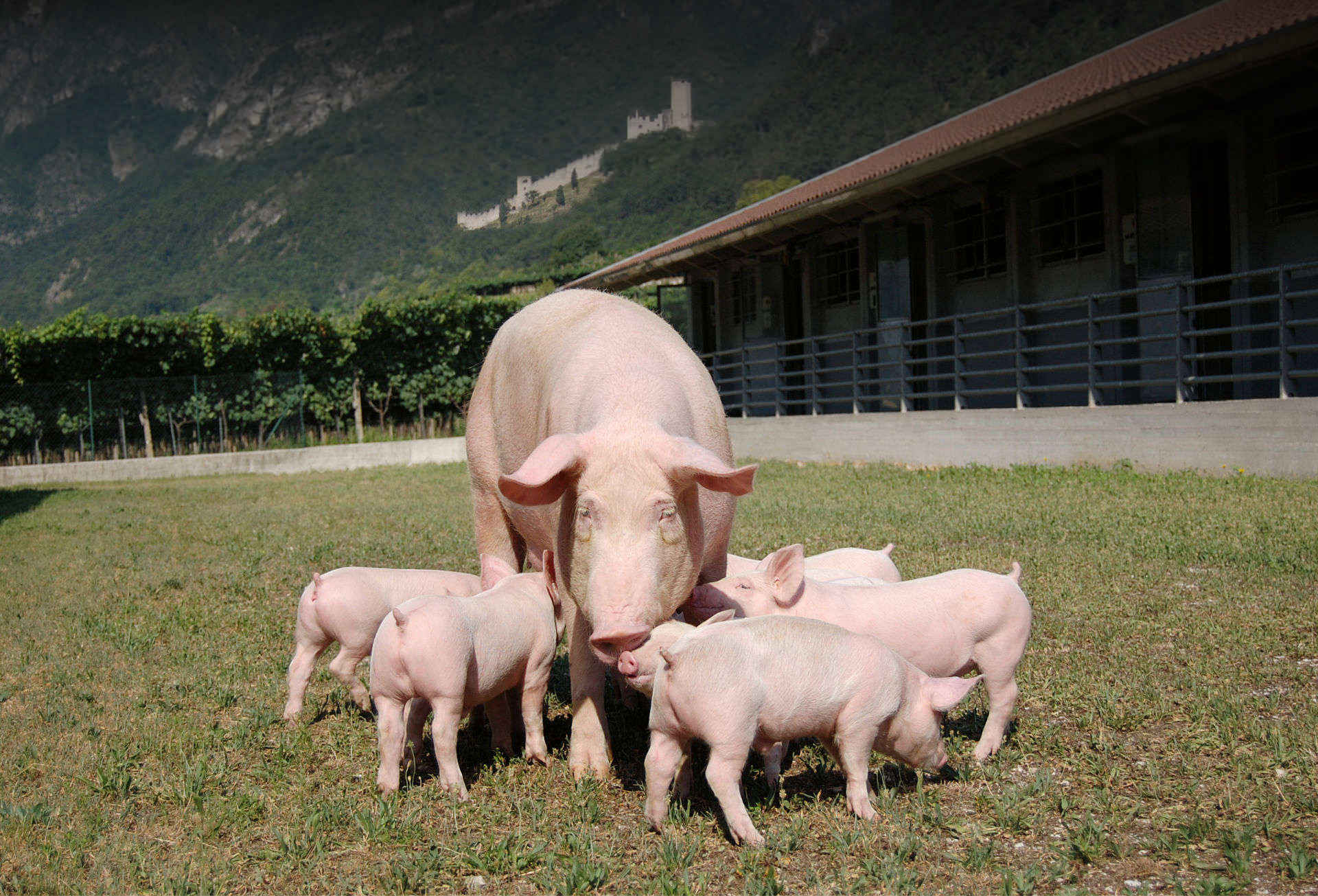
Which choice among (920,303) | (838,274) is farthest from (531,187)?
(920,303)

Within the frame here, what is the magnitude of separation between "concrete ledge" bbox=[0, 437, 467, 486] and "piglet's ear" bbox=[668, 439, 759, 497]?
60.9 ft

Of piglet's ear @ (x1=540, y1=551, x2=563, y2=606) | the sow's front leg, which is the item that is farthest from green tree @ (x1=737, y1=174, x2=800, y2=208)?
the sow's front leg

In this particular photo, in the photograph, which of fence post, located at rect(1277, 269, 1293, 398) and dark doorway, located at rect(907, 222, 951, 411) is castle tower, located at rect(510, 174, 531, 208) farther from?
fence post, located at rect(1277, 269, 1293, 398)

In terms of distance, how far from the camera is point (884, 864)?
2742mm

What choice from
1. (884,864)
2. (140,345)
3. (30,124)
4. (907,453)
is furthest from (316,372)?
(30,124)

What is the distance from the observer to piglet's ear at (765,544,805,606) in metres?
3.73

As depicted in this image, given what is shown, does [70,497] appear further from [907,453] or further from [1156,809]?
[1156,809]

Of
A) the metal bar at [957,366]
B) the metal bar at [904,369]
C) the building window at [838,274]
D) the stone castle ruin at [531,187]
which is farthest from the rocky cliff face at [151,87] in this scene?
Answer: the metal bar at [957,366]

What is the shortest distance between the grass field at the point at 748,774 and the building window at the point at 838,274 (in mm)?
12103

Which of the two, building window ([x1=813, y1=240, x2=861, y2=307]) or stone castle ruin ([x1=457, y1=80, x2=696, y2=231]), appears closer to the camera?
building window ([x1=813, y1=240, x2=861, y2=307])

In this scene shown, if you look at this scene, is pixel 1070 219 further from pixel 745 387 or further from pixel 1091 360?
pixel 745 387

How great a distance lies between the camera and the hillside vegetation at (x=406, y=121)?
6731cm

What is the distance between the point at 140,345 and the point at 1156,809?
25.0m

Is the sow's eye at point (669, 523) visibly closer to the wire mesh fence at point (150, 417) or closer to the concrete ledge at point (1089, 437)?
the concrete ledge at point (1089, 437)
